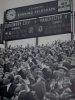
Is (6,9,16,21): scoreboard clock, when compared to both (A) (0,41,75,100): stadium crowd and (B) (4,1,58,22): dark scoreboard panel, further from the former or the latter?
(A) (0,41,75,100): stadium crowd

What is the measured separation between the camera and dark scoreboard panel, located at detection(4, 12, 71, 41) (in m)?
3.10

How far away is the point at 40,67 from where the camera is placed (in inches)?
118

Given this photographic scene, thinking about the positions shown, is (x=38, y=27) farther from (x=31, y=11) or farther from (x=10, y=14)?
(x=10, y=14)

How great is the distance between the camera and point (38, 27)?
329 centimetres

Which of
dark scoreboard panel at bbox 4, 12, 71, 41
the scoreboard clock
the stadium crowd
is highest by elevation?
the scoreboard clock

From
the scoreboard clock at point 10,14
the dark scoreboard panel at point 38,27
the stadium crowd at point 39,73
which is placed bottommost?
the stadium crowd at point 39,73

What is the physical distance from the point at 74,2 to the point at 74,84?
1.17 m

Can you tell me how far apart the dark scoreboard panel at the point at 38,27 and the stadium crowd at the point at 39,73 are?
184 millimetres

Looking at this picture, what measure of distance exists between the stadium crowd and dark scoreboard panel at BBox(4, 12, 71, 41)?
0.60ft

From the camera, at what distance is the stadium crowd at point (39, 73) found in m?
2.76

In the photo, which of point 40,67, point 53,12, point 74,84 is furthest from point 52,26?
point 74,84

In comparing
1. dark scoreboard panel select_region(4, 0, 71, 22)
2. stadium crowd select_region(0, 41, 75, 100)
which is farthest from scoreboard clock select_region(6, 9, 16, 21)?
stadium crowd select_region(0, 41, 75, 100)

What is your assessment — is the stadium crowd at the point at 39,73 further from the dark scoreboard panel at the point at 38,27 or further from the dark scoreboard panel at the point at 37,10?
the dark scoreboard panel at the point at 37,10

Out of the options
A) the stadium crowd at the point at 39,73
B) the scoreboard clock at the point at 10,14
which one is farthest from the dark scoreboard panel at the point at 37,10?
the stadium crowd at the point at 39,73
